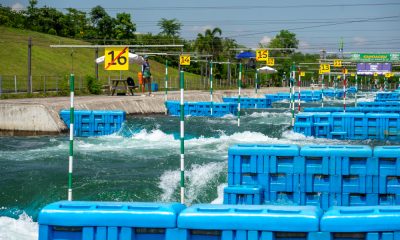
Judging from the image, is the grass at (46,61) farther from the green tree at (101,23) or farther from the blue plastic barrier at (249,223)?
the blue plastic barrier at (249,223)

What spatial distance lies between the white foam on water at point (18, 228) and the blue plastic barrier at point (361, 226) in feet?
17.7

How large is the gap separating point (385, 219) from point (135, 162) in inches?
500

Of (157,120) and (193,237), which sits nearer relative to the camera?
(193,237)

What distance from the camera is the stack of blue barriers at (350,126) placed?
82.3ft

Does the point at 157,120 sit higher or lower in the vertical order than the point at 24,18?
lower

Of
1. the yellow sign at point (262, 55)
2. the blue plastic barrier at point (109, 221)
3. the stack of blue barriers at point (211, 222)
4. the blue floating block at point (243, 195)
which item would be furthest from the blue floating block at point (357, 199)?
the yellow sign at point (262, 55)

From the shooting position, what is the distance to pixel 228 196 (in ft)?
38.8

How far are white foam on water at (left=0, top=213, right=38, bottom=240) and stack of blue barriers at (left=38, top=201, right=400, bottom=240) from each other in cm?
338

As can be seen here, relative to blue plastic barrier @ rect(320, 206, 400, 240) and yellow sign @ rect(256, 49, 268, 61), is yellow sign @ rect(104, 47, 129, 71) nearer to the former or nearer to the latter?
blue plastic barrier @ rect(320, 206, 400, 240)

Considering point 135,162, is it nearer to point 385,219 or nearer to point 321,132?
point 321,132

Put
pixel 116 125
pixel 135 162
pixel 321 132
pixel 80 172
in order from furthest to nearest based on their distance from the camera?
pixel 116 125, pixel 321 132, pixel 135 162, pixel 80 172

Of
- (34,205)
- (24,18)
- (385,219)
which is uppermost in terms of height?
(24,18)

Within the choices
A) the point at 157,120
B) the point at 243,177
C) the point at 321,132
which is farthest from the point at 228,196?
the point at 157,120

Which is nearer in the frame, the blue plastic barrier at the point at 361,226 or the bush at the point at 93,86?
the blue plastic barrier at the point at 361,226
